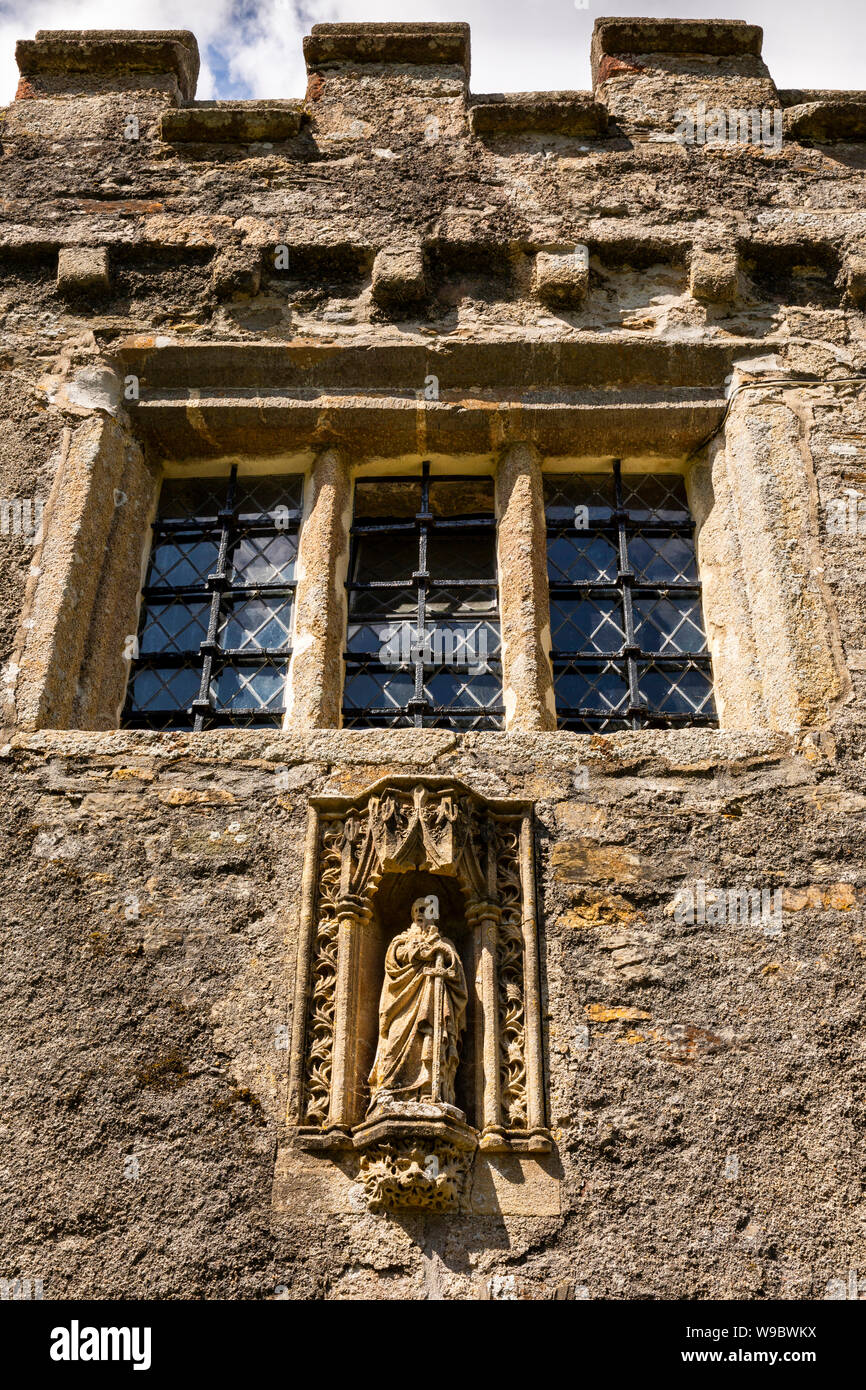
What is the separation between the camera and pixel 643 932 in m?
4.49

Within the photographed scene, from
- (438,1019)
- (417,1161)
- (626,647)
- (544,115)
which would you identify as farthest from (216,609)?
(544,115)

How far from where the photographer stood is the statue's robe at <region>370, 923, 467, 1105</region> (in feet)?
13.6

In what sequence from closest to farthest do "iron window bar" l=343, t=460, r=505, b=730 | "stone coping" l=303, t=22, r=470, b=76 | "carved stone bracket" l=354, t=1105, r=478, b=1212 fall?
"carved stone bracket" l=354, t=1105, r=478, b=1212 < "iron window bar" l=343, t=460, r=505, b=730 < "stone coping" l=303, t=22, r=470, b=76

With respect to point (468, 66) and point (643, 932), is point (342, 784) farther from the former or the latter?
point (468, 66)

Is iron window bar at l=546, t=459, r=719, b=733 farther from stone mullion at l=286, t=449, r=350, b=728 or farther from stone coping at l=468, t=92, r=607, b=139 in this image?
stone coping at l=468, t=92, r=607, b=139

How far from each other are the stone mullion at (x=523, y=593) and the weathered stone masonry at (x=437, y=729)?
2 cm

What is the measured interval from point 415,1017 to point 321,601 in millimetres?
1729

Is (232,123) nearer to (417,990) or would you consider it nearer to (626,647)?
(626,647)

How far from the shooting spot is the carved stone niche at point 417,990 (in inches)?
159

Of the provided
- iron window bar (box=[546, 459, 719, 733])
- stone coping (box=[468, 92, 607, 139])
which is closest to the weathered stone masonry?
stone coping (box=[468, 92, 607, 139])

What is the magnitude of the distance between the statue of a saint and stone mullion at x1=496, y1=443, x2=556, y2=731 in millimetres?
940

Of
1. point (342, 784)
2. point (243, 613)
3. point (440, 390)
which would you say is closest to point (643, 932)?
point (342, 784)

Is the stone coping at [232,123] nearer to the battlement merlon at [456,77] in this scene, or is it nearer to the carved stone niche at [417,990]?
the battlement merlon at [456,77]

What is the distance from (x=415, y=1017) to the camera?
4250 mm
